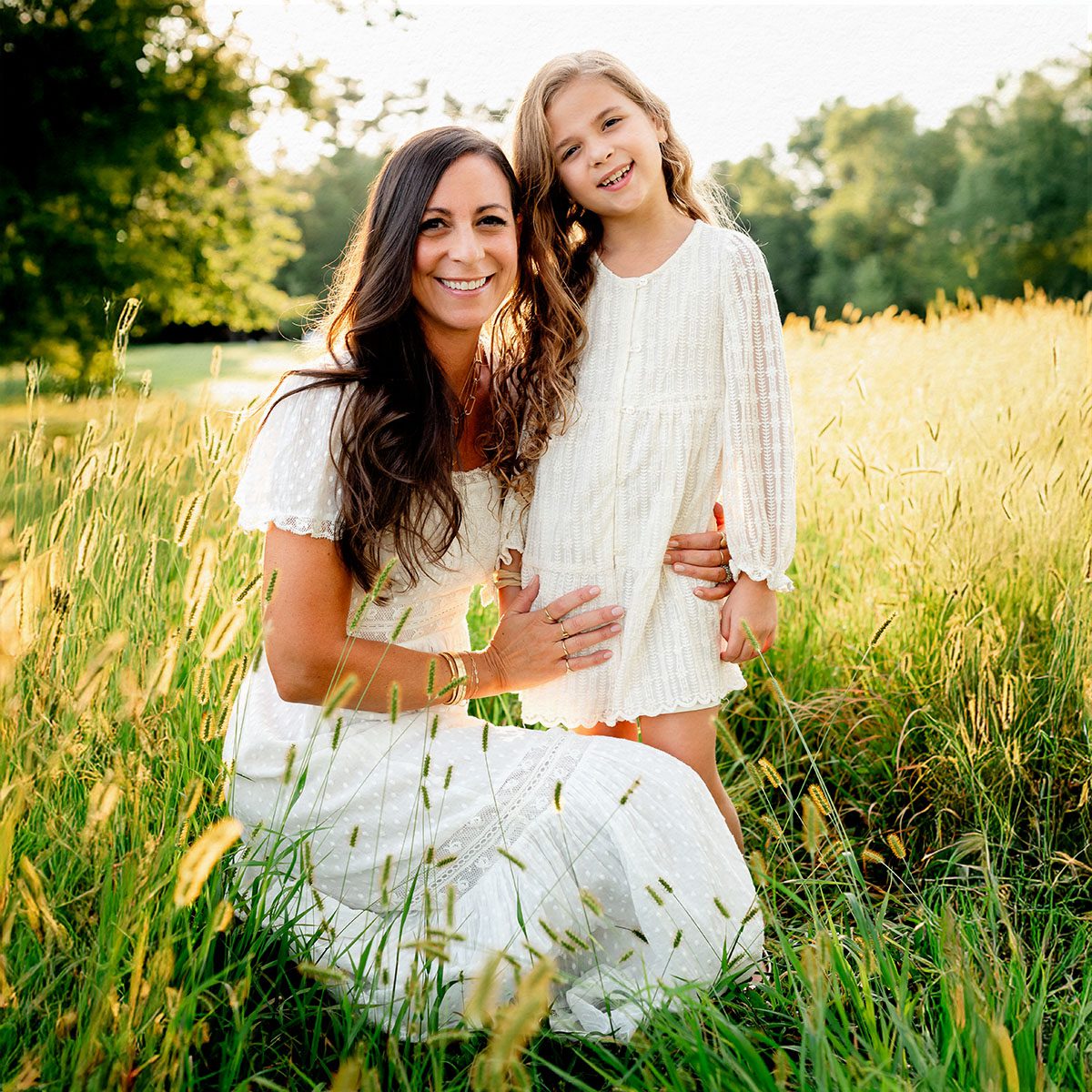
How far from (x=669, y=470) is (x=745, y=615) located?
0.37m

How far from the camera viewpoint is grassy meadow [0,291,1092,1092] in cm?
133

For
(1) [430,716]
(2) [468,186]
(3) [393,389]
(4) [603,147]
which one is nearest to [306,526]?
(3) [393,389]

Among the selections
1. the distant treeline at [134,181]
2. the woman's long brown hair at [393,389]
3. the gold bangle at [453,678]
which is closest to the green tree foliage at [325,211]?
the distant treeline at [134,181]

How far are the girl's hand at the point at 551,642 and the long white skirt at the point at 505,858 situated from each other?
0.67 feet

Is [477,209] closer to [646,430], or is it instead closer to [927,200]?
[646,430]

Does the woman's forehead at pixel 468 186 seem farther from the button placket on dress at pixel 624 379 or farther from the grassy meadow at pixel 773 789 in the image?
the grassy meadow at pixel 773 789

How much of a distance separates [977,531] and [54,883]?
244 cm

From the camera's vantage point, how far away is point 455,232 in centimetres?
225

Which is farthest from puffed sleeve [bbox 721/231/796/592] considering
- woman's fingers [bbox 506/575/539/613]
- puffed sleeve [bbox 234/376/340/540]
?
puffed sleeve [bbox 234/376/340/540]

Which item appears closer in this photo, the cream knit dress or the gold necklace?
the cream knit dress

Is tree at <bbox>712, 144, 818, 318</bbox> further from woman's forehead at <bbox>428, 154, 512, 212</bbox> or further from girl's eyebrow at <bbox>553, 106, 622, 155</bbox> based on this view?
woman's forehead at <bbox>428, 154, 512, 212</bbox>

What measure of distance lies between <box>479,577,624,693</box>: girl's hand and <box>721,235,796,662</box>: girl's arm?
30 centimetres

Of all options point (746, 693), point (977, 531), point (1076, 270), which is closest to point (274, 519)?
point (746, 693)

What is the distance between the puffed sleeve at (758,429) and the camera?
7.54 feet
